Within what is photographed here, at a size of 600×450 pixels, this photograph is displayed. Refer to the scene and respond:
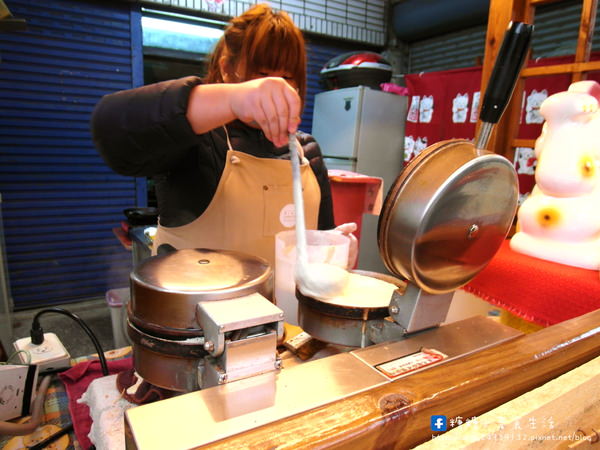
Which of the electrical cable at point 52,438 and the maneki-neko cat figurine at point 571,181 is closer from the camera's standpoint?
the electrical cable at point 52,438

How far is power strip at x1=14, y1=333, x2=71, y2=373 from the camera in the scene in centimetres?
121

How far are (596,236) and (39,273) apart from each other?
4617 millimetres

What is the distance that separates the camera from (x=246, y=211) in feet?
5.04

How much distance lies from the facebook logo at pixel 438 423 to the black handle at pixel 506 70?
20.2 inches

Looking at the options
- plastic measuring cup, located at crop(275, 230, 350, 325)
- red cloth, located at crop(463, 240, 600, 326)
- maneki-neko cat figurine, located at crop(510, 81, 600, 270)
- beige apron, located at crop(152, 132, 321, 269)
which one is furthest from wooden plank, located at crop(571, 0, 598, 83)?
plastic measuring cup, located at crop(275, 230, 350, 325)

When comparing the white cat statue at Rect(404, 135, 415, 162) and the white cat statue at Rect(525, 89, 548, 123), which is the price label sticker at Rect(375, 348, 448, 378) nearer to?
the white cat statue at Rect(525, 89, 548, 123)

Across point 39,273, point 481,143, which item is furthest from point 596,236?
point 39,273

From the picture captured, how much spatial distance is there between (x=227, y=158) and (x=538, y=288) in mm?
1167

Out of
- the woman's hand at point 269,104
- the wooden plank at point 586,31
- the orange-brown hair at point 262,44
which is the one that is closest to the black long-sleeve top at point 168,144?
the woman's hand at point 269,104

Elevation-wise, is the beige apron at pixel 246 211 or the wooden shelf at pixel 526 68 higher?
the wooden shelf at pixel 526 68

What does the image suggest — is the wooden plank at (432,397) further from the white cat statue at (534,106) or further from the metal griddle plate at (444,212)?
the white cat statue at (534,106)

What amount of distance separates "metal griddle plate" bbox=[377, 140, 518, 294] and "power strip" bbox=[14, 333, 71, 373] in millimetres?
1074

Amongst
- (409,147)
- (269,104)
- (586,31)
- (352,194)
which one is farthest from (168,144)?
(409,147)

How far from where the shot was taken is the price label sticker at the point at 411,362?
64cm
